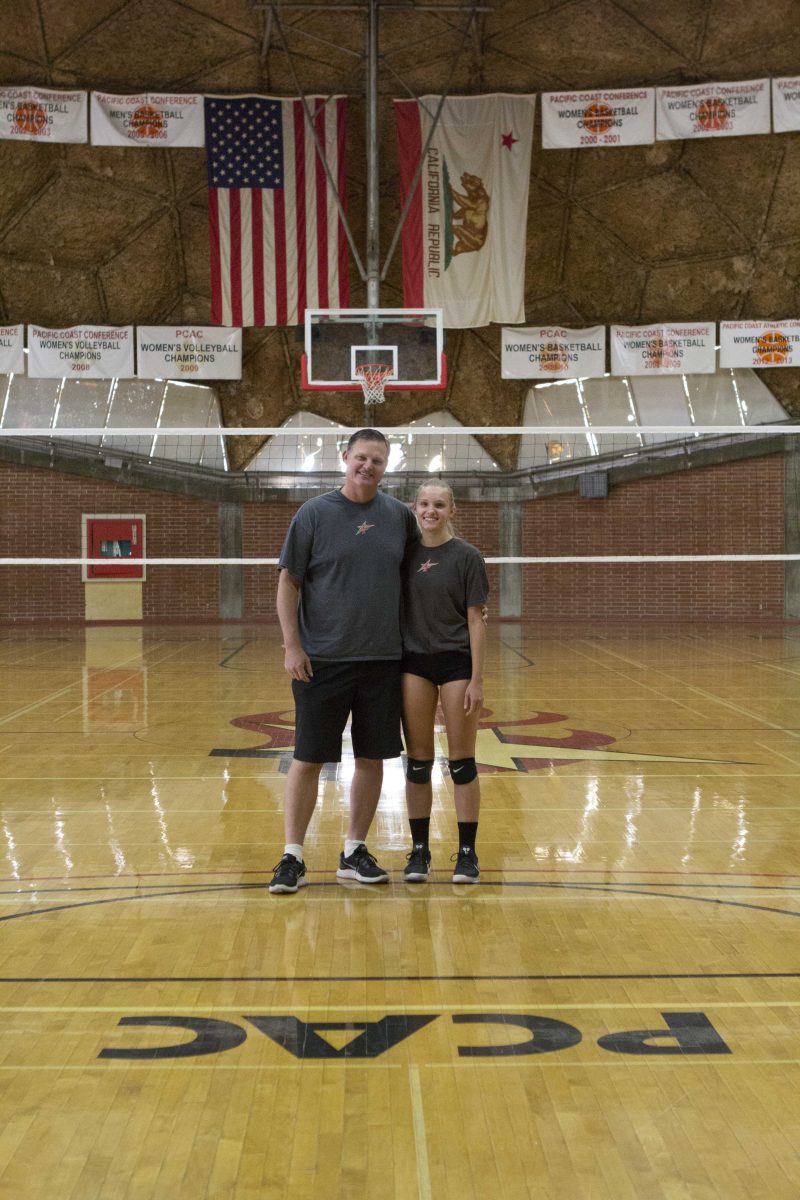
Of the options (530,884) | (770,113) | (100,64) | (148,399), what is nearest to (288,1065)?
(530,884)

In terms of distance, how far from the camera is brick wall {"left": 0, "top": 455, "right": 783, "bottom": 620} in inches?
854

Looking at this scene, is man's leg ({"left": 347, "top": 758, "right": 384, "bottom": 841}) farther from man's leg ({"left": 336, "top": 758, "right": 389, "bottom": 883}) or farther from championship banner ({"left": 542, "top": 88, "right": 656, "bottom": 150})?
championship banner ({"left": 542, "top": 88, "right": 656, "bottom": 150})

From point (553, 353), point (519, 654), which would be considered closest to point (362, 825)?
point (519, 654)

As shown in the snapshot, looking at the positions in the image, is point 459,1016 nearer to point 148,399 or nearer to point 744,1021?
point 744,1021

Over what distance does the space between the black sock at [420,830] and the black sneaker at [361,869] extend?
18 centimetres

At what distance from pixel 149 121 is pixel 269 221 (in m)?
2.22

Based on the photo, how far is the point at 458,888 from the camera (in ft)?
14.3

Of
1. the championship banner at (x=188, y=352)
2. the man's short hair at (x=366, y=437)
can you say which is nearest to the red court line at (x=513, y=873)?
the man's short hair at (x=366, y=437)

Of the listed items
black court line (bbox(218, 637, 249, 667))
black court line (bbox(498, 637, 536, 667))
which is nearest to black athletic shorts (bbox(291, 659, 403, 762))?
black court line (bbox(498, 637, 536, 667))

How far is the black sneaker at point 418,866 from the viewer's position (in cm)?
441

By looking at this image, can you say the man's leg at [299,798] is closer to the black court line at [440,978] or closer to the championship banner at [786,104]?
the black court line at [440,978]

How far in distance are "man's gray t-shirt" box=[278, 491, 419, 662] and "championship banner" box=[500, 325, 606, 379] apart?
53.5 feet

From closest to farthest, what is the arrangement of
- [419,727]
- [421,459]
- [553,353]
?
1. [419,727]
2. [553,353]
3. [421,459]

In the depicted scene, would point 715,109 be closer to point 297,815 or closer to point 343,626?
point 343,626
